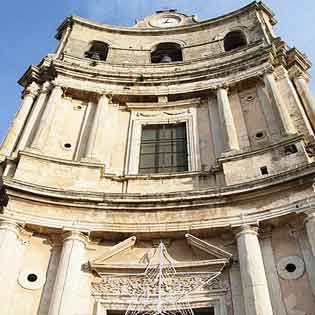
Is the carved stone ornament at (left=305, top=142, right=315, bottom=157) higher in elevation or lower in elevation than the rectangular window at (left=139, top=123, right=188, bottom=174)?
lower

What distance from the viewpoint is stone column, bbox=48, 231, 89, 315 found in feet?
35.5

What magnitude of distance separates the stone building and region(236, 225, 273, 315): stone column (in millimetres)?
30

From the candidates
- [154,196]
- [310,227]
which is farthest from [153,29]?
[310,227]

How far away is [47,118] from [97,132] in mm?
1724

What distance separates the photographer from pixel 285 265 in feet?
37.6

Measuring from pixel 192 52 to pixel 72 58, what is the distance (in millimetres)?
5258

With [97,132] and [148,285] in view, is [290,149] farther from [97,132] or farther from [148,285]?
[97,132]

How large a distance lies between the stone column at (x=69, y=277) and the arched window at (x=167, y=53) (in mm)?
12059

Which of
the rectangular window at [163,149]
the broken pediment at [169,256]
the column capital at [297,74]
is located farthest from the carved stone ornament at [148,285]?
the column capital at [297,74]

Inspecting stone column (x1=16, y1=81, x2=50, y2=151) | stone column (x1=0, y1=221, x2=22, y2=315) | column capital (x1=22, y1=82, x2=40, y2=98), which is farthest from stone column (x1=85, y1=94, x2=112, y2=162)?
stone column (x1=0, y1=221, x2=22, y2=315)

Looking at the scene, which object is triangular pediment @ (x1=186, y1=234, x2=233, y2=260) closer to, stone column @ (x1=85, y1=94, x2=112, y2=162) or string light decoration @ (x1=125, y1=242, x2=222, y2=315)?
string light decoration @ (x1=125, y1=242, x2=222, y2=315)

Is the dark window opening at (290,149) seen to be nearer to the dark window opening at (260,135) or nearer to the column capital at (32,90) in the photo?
the dark window opening at (260,135)

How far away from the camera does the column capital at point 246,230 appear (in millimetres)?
12008

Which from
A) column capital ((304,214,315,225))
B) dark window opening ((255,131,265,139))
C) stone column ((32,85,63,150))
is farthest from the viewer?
dark window opening ((255,131,265,139))
